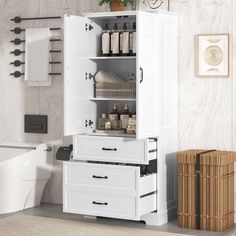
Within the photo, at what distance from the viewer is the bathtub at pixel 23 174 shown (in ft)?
19.4

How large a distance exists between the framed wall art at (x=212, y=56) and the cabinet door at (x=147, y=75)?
41cm

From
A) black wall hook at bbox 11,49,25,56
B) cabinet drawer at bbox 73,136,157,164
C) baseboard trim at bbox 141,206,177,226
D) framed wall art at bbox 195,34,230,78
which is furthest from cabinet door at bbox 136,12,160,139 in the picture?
black wall hook at bbox 11,49,25,56

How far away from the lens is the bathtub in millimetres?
5926

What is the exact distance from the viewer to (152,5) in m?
5.84

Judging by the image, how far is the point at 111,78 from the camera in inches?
224

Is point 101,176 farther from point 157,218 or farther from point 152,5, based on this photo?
point 152,5

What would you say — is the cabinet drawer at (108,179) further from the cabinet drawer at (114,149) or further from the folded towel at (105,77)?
the folded towel at (105,77)

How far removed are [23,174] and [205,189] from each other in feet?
5.71

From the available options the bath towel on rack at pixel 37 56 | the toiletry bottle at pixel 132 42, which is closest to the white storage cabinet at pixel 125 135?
the toiletry bottle at pixel 132 42

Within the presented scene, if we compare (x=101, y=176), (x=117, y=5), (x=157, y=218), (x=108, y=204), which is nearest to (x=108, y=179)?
(x=101, y=176)

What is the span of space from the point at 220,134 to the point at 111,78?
40.9 inches

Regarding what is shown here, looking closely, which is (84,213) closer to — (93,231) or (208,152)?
(93,231)

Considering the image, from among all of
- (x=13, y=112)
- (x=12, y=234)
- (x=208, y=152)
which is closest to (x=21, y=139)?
(x=13, y=112)

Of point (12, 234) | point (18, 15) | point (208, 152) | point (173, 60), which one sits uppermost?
point (18, 15)
